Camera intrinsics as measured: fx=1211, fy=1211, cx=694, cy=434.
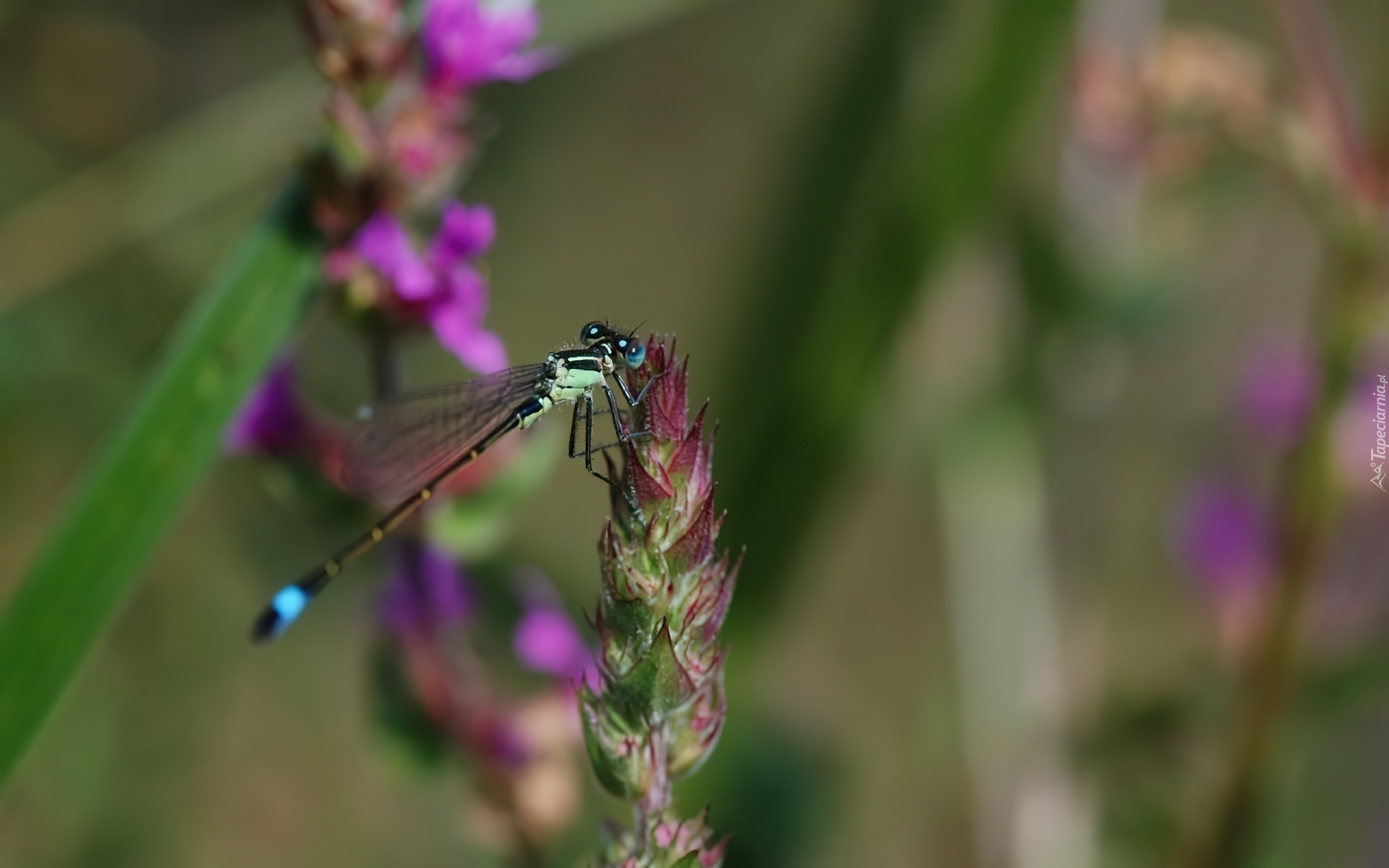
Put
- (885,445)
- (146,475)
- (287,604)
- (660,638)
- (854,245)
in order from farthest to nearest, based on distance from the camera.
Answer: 1. (885,445)
2. (854,245)
3. (287,604)
4. (146,475)
5. (660,638)

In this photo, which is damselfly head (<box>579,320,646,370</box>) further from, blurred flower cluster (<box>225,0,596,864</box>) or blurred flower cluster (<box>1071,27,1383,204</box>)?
blurred flower cluster (<box>1071,27,1383,204</box>)

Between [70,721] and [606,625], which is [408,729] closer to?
[606,625]

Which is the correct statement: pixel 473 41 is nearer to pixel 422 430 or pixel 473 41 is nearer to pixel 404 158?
pixel 404 158

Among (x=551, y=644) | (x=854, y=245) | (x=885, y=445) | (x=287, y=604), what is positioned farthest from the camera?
(x=885, y=445)

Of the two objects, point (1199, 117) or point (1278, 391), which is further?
point (1278, 391)

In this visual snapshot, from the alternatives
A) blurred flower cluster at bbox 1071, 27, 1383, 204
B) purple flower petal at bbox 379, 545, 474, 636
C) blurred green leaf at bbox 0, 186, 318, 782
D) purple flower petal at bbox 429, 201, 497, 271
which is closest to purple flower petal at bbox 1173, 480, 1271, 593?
blurred flower cluster at bbox 1071, 27, 1383, 204

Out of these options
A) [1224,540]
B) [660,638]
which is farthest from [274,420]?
[1224,540]

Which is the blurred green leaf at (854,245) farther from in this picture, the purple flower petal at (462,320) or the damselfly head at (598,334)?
the purple flower petal at (462,320)

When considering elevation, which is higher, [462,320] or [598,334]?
[598,334]
